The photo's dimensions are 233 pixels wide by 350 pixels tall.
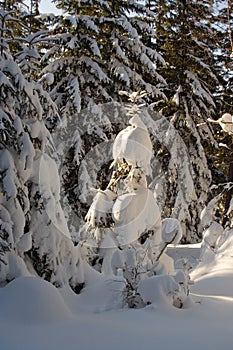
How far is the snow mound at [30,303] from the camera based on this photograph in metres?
4.38

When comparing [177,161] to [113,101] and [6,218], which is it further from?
[6,218]

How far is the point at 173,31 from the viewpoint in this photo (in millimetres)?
17828

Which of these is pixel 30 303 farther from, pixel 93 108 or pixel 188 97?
pixel 188 97

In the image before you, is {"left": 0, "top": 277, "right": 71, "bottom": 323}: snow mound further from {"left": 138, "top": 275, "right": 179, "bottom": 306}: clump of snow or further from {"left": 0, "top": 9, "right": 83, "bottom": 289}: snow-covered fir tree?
{"left": 138, "top": 275, "right": 179, "bottom": 306}: clump of snow

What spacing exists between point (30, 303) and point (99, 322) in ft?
2.68

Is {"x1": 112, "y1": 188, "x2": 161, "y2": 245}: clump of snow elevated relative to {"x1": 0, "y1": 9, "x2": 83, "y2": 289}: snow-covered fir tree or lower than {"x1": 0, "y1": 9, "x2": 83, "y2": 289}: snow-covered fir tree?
lower

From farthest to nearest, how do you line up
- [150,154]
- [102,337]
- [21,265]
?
[150,154]
[21,265]
[102,337]

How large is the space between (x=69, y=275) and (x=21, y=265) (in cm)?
119

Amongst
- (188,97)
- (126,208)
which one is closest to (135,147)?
(126,208)

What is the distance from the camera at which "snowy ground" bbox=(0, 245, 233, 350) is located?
148 inches

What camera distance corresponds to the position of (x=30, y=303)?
449 cm

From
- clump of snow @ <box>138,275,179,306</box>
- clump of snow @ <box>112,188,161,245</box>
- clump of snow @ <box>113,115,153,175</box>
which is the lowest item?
clump of snow @ <box>112,188,161,245</box>

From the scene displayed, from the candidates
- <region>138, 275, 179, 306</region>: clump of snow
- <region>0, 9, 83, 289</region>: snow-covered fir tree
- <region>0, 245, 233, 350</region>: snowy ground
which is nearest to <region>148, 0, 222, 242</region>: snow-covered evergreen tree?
<region>0, 9, 83, 289</region>: snow-covered fir tree

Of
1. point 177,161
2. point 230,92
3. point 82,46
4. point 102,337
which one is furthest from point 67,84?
point 102,337
